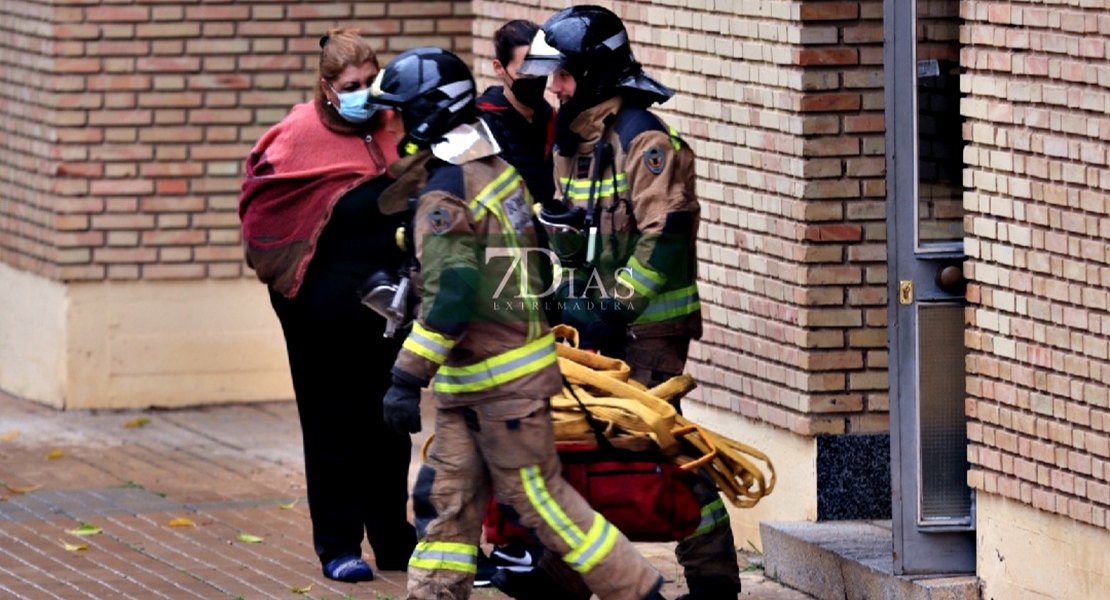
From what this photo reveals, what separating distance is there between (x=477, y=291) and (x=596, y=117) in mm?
1007

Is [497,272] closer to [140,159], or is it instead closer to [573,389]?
[573,389]

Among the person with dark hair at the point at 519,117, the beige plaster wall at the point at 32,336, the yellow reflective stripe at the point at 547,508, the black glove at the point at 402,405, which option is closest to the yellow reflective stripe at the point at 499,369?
the black glove at the point at 402,405

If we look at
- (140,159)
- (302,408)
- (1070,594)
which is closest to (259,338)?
(140,159)

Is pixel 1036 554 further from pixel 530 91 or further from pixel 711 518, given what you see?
pixel 530 91

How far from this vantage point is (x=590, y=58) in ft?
23.3

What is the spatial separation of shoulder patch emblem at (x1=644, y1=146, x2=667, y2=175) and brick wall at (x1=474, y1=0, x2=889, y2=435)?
980mm

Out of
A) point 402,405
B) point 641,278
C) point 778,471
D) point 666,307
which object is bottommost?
point 778,471

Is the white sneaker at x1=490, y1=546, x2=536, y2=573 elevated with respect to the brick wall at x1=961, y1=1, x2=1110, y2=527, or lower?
lower

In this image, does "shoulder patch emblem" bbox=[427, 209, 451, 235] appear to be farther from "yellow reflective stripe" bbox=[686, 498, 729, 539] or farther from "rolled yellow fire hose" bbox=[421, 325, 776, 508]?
"yellow reflective stripe" bbox=[686, 498, 729, 539]

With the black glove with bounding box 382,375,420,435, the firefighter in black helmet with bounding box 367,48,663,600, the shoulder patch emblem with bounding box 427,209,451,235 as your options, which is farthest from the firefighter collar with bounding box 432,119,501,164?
the black glove with bounding box 382,375,420,435

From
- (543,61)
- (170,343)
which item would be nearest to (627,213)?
(543,61)

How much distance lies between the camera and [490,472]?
6.63m

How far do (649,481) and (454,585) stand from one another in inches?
25.9

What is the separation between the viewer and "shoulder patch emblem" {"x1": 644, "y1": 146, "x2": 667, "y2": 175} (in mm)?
6961
